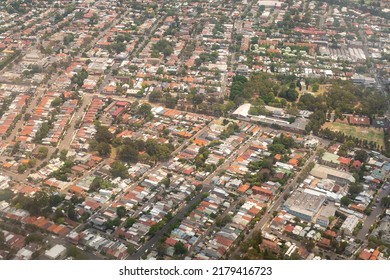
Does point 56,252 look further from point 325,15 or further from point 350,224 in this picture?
point 325,15

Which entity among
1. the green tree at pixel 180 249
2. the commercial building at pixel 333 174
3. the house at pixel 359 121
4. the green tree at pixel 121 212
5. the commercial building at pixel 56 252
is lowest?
the house at pixel 359 121

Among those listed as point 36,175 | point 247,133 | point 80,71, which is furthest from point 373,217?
point 80,71

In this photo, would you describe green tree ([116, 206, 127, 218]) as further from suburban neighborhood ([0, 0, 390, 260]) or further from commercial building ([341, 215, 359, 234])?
commercial building ([341, 215, 359, 234])

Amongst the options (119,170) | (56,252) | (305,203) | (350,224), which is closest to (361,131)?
(305,203)

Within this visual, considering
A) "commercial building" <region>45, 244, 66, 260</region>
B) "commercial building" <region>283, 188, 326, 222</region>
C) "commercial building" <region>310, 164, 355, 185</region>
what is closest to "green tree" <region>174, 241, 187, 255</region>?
"commercial building" <region>45, 244, 66, 260</region>

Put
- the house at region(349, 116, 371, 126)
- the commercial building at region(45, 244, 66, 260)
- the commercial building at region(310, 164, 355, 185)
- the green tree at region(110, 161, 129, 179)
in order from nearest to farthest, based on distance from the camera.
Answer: the commercial building at region(45, 244, 66, 260), the green tree at region(110, 161, 129, 179), the commercial building at region(310, 164, 355, 185), the house at region(349, 116, 371, 126)

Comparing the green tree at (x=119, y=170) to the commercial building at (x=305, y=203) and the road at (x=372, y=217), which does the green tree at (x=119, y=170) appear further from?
the road at (x=372, y=217)

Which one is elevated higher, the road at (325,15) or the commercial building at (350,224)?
the commercial building at (350,224)

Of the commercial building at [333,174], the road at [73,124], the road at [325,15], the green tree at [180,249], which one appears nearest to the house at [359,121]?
the commercial building at [333,174]
